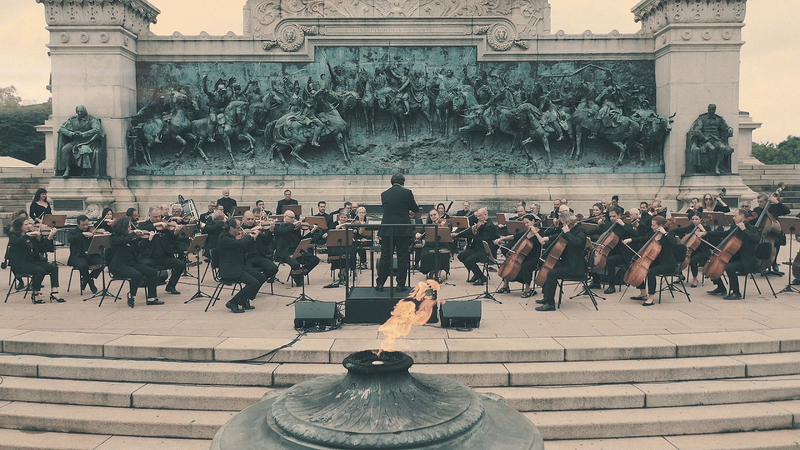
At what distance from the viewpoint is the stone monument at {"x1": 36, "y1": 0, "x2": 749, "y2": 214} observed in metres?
20.1

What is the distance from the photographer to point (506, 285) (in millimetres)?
11836

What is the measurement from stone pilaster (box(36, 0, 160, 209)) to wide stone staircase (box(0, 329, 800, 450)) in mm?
13655

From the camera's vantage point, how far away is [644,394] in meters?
Answer: 6.67

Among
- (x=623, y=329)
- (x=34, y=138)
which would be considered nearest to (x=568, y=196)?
(x=623, y=329)

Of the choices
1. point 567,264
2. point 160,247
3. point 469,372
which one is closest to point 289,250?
point 160,247

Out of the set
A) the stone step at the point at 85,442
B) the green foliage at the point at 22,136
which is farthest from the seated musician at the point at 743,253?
the green foliage at the point at 22,136

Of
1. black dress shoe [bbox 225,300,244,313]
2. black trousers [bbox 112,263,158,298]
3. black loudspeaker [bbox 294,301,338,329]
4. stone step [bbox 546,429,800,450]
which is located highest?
black trousers [bbox 112,263,158,298]

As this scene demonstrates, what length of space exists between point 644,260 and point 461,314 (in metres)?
3.72

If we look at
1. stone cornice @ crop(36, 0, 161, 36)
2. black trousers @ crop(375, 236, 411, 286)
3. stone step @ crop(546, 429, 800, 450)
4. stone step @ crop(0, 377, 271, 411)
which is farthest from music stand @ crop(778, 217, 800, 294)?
stone cornice @ crop(36, 0, 161, 36)

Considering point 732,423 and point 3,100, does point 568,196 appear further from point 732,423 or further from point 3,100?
point 3,100

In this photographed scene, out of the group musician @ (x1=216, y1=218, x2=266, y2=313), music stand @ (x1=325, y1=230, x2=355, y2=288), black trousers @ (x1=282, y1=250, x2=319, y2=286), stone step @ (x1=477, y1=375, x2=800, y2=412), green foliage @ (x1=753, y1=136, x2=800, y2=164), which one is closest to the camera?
stone step @ (x1=477, y1=375, x2=800, y2=412)

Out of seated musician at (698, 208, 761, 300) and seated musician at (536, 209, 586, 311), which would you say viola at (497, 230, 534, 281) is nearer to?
seated musician at (536, 209, 586, 311)

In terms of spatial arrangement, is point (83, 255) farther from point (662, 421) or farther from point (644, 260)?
point (662, 421)

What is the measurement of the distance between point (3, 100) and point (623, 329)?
87.1 metres
